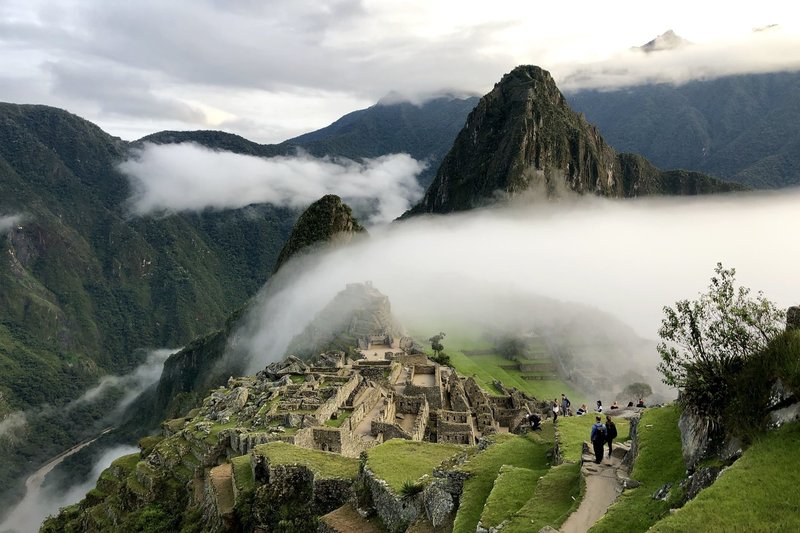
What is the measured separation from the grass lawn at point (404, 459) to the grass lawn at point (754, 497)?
1080cm

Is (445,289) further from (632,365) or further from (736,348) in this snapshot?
(736,348)

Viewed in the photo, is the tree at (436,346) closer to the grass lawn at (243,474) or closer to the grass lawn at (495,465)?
the grass lawn at (243,474)

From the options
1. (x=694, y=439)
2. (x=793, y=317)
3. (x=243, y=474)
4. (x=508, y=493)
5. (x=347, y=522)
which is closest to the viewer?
(x=694, y=439)

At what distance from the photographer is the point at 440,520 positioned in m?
17.5

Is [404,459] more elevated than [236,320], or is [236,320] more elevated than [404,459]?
[404,459]

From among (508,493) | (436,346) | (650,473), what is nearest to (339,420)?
(508,493)

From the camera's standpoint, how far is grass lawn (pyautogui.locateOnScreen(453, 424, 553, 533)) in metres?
16.0

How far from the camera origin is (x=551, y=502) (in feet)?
50.0

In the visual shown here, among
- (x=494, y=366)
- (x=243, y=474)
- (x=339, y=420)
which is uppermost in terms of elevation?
(x=243, y=474)

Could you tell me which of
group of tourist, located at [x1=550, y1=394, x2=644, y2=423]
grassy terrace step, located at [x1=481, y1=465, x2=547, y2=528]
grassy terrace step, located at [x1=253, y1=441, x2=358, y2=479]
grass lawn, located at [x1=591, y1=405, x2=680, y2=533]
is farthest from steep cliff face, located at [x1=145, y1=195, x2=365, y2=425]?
grass lawn, located at [x1=591, y1=405, x2=680, y2=533]

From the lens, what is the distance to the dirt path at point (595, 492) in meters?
13.7

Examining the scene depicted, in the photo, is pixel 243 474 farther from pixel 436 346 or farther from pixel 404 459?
pixel 436 346

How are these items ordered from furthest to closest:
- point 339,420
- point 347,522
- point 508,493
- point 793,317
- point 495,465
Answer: point 339,420 < point 347,522 < point 495,465 < point 508,493 < point 793,317

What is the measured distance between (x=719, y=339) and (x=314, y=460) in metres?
16.7
